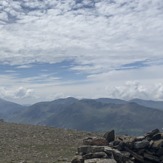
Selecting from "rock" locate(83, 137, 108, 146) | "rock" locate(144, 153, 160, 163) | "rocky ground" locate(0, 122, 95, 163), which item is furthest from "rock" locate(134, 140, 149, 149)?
"rocky ground" locate(0, 122, 95, 163)

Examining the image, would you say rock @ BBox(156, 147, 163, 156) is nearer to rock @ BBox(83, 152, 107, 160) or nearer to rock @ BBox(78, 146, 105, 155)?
rock @ BBox(78, 146, 105, 155)

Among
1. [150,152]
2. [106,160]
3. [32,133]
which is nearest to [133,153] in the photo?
[150,152]

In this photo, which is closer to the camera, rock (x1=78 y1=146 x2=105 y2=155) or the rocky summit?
the rocky summit

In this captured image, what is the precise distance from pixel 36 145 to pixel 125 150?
550 inches

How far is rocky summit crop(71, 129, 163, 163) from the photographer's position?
102 feet

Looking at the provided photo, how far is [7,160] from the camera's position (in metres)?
35.4

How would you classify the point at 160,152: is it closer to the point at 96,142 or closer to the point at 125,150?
the point at 125,150

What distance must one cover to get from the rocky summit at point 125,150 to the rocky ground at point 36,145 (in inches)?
135

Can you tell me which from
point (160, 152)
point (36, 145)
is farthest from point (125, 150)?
point (36, 145)

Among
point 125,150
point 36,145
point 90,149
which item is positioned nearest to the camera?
point 90,149

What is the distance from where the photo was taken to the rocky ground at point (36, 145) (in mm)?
36750

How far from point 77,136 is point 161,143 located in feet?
66.8

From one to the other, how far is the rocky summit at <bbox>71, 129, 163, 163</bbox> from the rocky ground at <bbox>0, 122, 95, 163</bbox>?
3.43m

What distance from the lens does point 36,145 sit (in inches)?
1734
